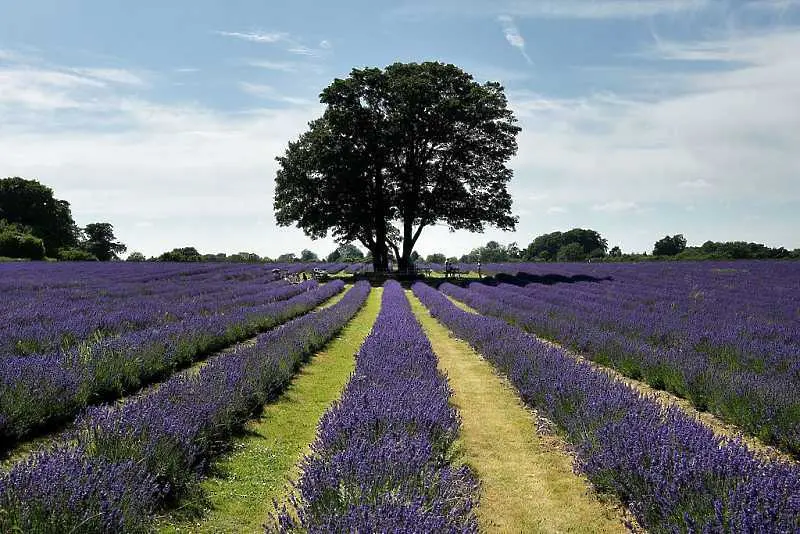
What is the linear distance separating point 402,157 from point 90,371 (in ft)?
86.8

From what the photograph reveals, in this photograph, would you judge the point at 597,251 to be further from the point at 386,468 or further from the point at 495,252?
the point at 386,468

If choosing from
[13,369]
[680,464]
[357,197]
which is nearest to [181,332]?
[13,369]

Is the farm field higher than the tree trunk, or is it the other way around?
the tree trunk

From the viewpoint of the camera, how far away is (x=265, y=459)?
4.36 meters

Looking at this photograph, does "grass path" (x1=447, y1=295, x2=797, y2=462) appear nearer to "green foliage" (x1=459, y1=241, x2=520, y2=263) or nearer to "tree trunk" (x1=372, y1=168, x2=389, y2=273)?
"tree trunk" (x1=372, y1=168, x2=389, y2=273)

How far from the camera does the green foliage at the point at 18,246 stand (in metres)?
39.8

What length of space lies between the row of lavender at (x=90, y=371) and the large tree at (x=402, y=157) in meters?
20.4

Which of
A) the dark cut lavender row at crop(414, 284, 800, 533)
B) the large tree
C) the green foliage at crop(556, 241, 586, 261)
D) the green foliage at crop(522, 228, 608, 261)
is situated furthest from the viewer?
the green foliage at crop(522, 228, 608, 261)

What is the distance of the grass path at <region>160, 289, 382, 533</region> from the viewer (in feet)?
10.9

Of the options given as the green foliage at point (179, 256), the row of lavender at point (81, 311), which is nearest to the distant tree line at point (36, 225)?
the green foliage at point (179, 256)

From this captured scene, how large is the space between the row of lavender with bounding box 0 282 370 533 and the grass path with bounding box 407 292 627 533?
207 cm

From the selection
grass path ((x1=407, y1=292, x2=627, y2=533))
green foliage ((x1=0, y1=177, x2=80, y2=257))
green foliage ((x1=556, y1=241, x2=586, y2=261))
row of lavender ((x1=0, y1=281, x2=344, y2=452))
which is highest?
green foliage ((x1=0, y1=177, x2=80, y2=257))

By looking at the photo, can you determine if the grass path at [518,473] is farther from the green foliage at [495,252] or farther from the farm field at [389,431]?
the green foliage at [495,252]

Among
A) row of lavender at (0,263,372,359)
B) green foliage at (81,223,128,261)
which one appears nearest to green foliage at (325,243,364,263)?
green foliage at (81,223,128,261)
